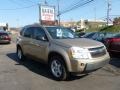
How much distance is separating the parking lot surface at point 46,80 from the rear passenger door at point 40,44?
2.30 ft

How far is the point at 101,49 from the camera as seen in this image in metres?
8.12

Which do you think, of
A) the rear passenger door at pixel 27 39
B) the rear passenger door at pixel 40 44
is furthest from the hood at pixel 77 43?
the rear passenger door at pixel 27 39

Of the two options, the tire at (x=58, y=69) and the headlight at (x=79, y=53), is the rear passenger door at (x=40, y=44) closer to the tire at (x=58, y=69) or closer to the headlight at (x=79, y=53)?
the tire at (x=58, y=69)

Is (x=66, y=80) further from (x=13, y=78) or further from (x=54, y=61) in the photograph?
(x=13, y=78)

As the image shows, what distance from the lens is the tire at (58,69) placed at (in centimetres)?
788

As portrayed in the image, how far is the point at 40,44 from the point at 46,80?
1502mm

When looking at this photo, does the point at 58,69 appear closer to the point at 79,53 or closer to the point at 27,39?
the point at 79,53

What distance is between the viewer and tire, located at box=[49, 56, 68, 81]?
7.88m

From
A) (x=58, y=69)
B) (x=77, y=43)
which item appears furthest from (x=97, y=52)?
(x=58, y=69)

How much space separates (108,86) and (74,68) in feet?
3.73

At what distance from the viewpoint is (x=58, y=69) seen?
817cm

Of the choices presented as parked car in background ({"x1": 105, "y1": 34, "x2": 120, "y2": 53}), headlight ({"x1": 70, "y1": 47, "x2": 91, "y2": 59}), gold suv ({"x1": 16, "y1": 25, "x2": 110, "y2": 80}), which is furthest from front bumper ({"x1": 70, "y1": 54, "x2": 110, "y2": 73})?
parked car in background ({"x1": 105, "y1": 34, "x2": 120, "y2": 53})

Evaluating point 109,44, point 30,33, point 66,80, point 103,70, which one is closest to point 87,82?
point 66,80

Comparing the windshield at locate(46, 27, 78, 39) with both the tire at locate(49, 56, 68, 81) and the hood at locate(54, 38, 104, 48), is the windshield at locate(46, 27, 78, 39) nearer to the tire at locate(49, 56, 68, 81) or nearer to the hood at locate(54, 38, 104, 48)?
the hood at locate(54, 38, 104, 48)
